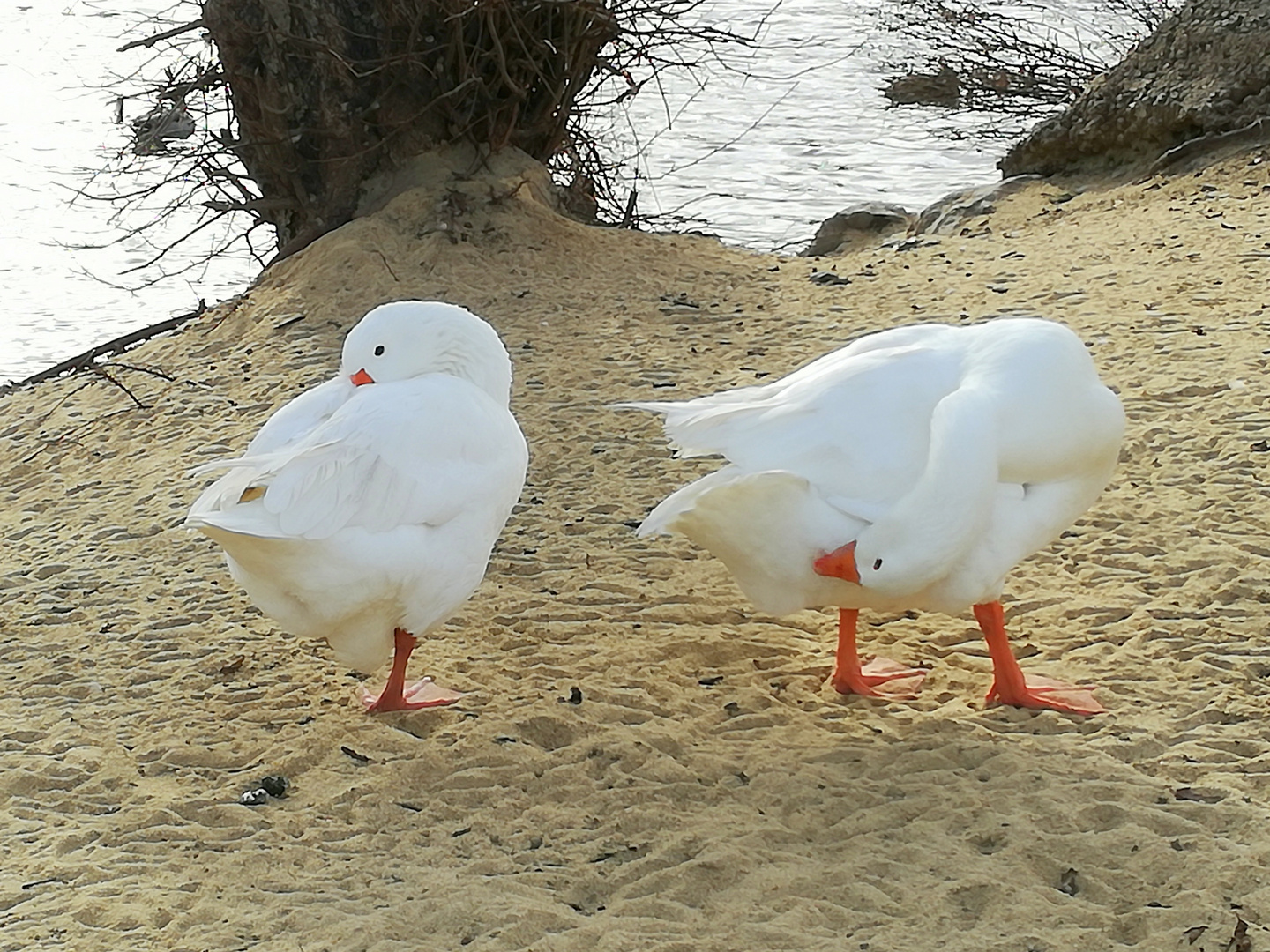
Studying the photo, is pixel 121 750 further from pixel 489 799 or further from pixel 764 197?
pixel 764 197

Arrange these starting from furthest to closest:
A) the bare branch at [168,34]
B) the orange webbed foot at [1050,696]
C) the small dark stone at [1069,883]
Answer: the bare branch at [168,34]
the orange webbed foot at [1050,696]
the small dark stone at [1069,883]

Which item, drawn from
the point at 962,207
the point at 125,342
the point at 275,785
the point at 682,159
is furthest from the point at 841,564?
the point at 682,159

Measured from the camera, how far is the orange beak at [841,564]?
11.6 feet

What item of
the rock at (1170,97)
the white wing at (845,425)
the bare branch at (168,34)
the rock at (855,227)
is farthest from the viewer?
the rock at (855,227)

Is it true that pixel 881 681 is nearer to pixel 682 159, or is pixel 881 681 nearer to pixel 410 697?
pixel 410 697

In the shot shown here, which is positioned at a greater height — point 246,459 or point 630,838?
point 246,459

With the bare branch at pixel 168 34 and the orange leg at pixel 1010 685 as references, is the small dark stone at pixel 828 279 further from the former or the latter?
the orange leg at pixel 1010 685

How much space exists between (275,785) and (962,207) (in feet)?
22.1

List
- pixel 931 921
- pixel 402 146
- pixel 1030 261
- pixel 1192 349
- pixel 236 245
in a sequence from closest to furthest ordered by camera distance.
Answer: pixel 931 921 < pixel 1192 349 < pixel 1030 261 < pixel 402 146 < pixel 236 245

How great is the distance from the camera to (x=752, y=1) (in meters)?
15.7

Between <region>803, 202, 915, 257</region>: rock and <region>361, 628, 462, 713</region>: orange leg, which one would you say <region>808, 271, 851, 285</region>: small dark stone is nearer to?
<region>803, 202, 915, 257</region>: rock

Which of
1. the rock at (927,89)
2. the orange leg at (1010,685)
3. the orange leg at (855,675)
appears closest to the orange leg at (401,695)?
the orange leg at (855,675)

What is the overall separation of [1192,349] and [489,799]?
12.1 ft

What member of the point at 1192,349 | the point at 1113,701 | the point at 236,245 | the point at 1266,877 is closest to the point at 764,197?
the point at 236,245
